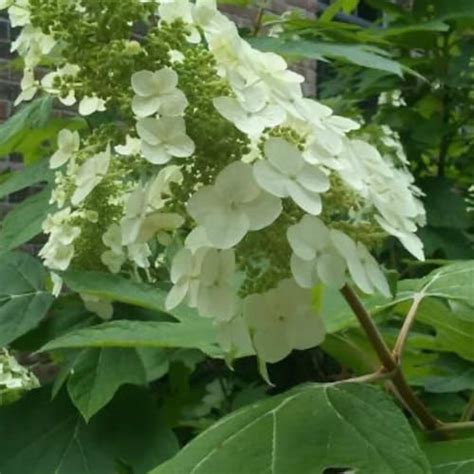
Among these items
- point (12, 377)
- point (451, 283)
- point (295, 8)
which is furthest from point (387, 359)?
point (295, 8)

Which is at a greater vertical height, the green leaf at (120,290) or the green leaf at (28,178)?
the green leaf at (120,290)

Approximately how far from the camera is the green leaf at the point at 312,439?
887 millimetres

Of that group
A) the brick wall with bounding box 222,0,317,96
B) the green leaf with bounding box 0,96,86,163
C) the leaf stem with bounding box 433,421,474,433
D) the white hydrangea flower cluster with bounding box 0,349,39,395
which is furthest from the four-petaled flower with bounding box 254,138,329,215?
the brick wall with bounding box 222,0,317,96

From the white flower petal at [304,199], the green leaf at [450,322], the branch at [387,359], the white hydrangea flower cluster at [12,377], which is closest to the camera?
the white flower petal at [304,199]

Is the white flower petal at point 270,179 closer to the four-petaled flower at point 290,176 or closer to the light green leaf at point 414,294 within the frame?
the four-petaled flower at point 290,176

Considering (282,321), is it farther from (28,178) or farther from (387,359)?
(28,178)

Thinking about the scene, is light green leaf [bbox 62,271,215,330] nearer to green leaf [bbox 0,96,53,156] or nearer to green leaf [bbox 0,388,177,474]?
green leaf [bbox 0,388,177,474]

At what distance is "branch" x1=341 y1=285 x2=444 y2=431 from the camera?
3.14ft

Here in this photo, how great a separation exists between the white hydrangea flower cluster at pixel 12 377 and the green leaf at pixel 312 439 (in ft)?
2.92

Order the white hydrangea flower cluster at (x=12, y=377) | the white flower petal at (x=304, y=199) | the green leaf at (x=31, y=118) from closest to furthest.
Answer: the white flower petal at (x=304, y=199) < the green leaf at (x=31, y=118) < the white hydrangea flower cluster at (x=12, y=377)

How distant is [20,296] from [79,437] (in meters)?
0.23

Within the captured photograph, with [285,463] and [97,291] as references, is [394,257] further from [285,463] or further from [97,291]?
[285,463]

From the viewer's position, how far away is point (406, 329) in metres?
1.09

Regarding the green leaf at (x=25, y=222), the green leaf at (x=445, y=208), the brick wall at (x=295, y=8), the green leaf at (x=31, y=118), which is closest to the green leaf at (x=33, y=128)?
the green leaf at (x=31, y=118)
